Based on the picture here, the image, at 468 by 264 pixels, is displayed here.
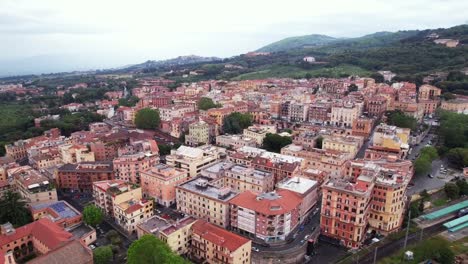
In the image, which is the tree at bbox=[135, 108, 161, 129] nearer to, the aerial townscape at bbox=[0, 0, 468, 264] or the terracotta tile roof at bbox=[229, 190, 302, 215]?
the aerial townscape at bbox=[0, 0, 468, 264]

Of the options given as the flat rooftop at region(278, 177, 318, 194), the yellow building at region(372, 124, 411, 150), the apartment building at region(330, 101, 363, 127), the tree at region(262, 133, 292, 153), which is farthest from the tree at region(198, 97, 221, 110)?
the flat rooftop at region(278, 177, 318, 194)

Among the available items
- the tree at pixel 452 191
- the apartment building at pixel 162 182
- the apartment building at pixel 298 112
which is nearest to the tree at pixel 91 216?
the apartment building at pixel 162 182

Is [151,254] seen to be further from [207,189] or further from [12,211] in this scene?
[12,211]

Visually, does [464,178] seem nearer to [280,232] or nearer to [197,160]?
[280,232]

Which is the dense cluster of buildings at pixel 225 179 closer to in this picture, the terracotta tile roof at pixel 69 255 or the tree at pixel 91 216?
the terracotta tile roof at pixel 69 255

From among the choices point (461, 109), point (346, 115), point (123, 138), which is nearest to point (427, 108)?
point (461, 109)

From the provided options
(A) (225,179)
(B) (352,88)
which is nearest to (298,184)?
(A) (225,179)

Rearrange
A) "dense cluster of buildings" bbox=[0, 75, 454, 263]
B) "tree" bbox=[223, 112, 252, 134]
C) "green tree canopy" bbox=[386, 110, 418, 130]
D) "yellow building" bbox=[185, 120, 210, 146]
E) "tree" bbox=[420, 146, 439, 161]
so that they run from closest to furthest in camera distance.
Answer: "dense cluster of buildings" bbox=[0, 75, 454, 263], "tree" bbox=[420, 146, 439, 161], "green tree canopy" bbox=[386, 110, 418, 130], "yellow building" bbox=[185, 120, 210, 146], "tree" bbox=[223, 112, 252, 134]
